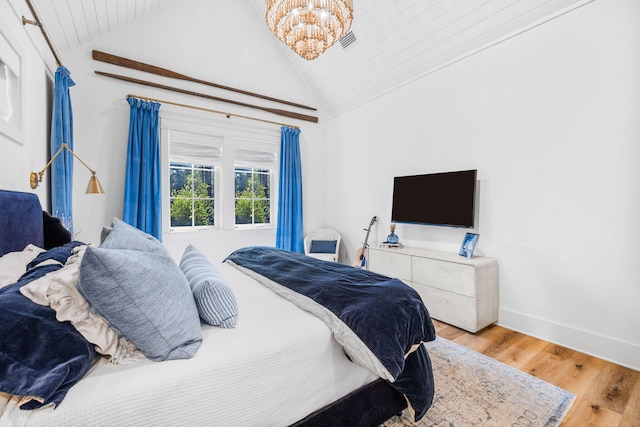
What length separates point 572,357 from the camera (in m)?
2.22

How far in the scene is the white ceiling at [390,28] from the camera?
2.50 meters

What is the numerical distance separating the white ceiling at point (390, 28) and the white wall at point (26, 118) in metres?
0.38

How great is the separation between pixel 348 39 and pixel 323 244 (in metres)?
2.78

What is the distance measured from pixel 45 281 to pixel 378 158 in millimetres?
3747

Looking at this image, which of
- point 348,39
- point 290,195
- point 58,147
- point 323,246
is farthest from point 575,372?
point 58,147

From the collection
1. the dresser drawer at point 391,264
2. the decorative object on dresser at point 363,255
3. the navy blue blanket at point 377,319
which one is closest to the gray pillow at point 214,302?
the navy blue blanket at point 377,319

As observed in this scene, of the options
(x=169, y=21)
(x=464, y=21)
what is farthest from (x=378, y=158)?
(x=169, y=21)

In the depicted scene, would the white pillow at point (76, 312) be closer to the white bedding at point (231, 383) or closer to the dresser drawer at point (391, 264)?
the white bedding at point (231, 383)

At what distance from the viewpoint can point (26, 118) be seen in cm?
189

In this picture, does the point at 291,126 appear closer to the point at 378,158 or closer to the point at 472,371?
the point at 378,158

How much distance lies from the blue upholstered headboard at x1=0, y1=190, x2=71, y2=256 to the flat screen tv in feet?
10.3

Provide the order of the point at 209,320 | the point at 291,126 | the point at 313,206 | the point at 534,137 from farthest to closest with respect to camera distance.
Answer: the point at 313,206 < the point at 291,126 < the point at 534,137 < the point at 209,320

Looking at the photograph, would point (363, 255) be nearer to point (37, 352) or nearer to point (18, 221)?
point (18, 221)

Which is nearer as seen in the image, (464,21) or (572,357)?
(572,357)
